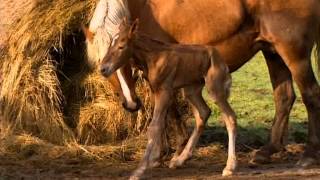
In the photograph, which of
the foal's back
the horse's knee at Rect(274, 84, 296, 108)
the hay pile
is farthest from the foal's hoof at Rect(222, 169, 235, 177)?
the hay pile

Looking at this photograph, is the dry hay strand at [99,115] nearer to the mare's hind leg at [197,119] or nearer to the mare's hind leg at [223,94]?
the mare's hind leg at [197,119]

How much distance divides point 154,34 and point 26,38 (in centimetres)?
189

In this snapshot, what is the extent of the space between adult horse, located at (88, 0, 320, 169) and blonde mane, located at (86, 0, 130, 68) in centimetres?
5

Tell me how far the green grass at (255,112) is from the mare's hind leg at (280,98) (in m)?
0.89

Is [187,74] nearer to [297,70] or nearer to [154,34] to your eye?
[154,34]

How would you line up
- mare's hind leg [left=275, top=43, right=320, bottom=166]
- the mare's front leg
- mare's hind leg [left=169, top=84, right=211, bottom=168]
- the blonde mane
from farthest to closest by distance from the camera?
1. mare's hind leg [left=275, top=43, right=320, bottom=166]
2. the blonde mane
3. mare's hind leg [left=169, top=84, right=211, bottom=168]
4. the mare's front leg

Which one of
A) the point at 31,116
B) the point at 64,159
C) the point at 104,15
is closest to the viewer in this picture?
the point at 104,15

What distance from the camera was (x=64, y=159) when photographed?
31.9ft

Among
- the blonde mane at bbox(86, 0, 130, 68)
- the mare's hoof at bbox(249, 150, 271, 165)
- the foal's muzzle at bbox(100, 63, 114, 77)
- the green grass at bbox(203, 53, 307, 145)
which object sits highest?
the blonde mane at bbox(86, 0, 130, 68)

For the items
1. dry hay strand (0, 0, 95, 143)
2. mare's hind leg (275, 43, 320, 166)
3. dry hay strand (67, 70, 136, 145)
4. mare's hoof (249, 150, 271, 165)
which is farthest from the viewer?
dry hay strand (67, 70, 136, 145)

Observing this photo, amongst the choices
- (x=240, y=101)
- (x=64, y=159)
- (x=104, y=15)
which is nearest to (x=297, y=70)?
(x=104, y=15)

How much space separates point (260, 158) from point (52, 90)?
2565 millimetres

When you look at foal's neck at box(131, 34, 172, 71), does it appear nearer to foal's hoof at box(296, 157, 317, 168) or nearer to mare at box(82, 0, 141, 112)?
mare at box(82, 0, 141, 112)

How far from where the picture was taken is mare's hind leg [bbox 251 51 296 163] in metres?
10.1
